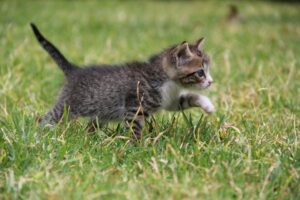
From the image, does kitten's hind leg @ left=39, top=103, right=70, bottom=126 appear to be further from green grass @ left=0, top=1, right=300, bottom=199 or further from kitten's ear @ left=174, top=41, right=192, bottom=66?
kitten's ear @ left=174, top=41, right=192, bottom=66

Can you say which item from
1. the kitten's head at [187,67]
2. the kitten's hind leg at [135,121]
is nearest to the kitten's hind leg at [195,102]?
the kitten's head at [187,67]

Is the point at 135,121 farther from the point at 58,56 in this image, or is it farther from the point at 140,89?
the point at 58,56

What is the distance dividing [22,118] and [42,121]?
0.52 m

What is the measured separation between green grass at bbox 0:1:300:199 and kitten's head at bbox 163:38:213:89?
0.36m

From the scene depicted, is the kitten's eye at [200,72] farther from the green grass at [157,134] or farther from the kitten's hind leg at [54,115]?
the kitten's hind leg at [54,115]

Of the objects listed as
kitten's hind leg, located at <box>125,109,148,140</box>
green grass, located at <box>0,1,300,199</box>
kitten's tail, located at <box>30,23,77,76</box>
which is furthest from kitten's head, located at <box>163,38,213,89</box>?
kitten's tail, located at <box>30,23,77,76</box>

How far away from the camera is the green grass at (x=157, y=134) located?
401 cm

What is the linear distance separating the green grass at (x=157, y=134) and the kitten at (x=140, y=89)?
17 cm

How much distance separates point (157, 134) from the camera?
5.12 m

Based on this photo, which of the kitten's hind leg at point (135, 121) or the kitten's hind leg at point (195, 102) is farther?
the kitten's hind leg at point (195, 102)

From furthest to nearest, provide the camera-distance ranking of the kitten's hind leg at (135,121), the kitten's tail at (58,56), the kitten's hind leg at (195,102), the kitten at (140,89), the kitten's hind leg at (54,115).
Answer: the kitten's tail at (58,56) → the kitten's hind leg at (54,115) → the kitten's hind leg at (195,102) → the kitten at (140,89) → the kitten's hind leg at (135,121)

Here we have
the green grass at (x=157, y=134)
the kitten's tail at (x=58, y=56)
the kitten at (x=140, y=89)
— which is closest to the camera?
the green grass at (x=157, y=134)

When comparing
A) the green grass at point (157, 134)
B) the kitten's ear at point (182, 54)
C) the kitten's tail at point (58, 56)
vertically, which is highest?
the kitten's tail at point (58, 56)

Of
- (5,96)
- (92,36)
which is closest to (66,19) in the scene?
(92,36)
